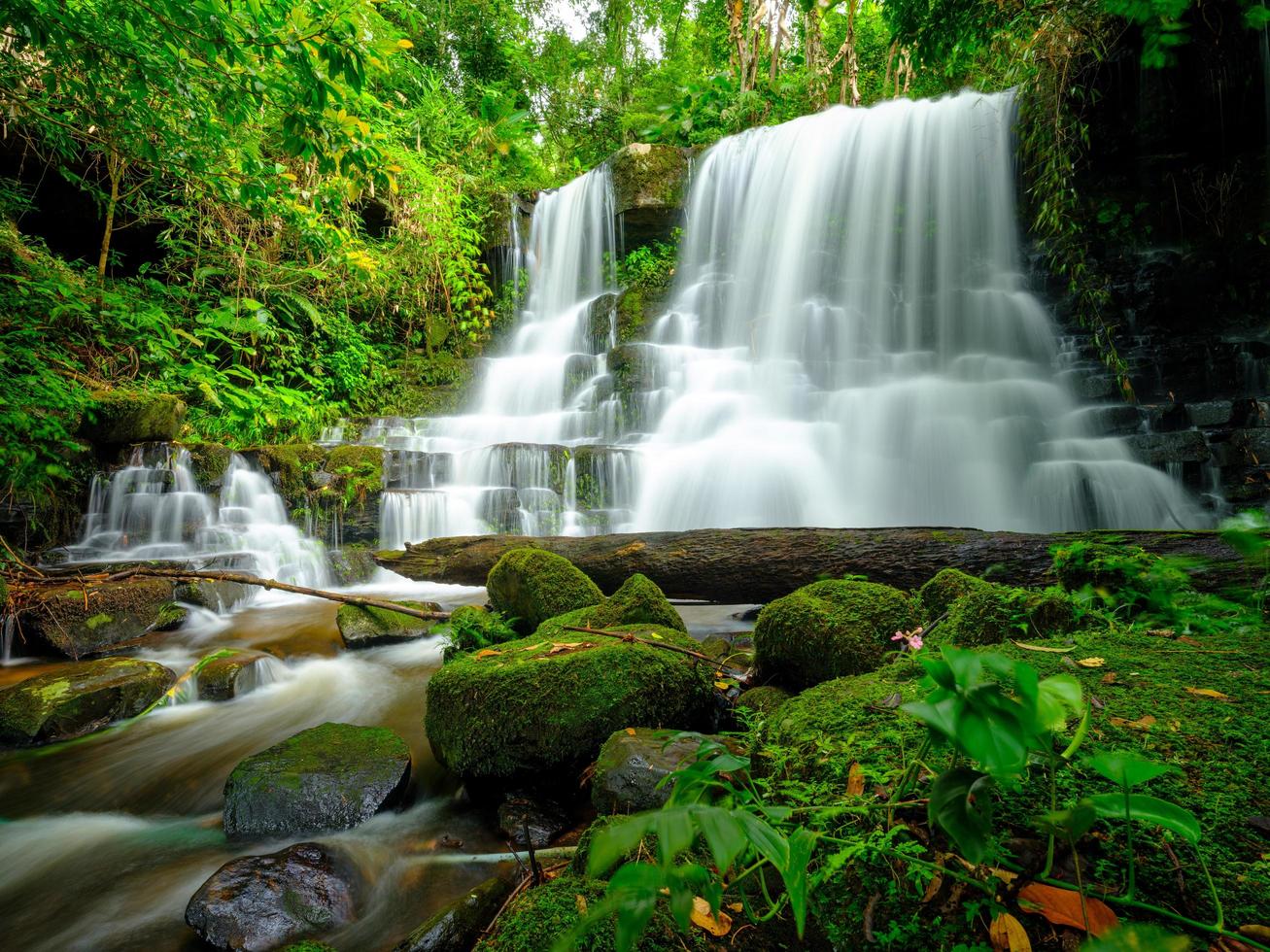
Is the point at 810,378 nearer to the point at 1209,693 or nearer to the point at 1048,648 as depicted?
the point at 1048,648

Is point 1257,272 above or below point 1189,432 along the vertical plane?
above

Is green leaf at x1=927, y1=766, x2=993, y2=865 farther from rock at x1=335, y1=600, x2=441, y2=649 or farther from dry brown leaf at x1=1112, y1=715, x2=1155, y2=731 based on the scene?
rock at x1=335, y1=600, x2=441, y2=649

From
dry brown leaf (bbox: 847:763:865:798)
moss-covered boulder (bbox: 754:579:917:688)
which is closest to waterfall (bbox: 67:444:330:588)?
moss-covered boulder (bbox: 754:579:917:688)

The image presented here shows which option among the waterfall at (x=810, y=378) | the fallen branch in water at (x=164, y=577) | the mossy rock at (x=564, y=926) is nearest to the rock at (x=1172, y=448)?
the waterfall at (x=810, y=378)

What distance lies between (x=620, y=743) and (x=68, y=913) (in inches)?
86.5

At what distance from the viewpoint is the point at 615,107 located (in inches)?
727

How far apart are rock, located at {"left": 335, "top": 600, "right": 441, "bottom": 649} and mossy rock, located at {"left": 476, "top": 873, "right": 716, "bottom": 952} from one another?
3.74m

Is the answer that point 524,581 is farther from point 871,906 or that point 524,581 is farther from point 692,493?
point 692,493

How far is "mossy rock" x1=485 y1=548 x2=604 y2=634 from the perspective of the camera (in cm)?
381

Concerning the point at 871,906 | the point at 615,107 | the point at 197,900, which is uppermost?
the point at 615,107

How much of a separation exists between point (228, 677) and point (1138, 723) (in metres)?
4.84

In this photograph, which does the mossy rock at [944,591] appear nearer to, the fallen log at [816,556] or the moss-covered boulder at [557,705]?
the fallen log at [816,556]

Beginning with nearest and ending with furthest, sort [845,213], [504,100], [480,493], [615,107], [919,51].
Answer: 1. [919,51]
2. [480,493]
3. [845,213]
4. [504,100]
5. [615,107]

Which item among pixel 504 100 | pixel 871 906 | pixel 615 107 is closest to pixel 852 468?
pixel 871 906
